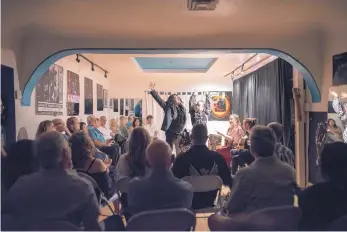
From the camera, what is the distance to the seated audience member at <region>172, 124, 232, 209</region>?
3104 mm

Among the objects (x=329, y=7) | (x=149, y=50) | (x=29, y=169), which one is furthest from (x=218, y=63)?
(x=29, y=169)

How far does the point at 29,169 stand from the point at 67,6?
2.31 metres

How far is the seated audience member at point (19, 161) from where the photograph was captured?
241 centimetres

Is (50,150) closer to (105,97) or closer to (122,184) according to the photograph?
(122,184)

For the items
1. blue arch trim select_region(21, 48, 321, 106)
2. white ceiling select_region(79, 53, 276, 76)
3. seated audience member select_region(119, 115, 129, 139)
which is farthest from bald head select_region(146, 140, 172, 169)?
seated audience member select_region(119, 115, 129, 139)

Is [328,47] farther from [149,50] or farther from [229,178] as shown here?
[229,178]

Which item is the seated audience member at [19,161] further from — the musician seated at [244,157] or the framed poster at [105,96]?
the framed poster at [105,96]

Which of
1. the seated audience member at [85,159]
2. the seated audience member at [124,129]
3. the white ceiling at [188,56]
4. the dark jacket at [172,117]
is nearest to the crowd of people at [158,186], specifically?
the seated audience member at [85,159]

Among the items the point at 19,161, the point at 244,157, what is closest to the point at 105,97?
the point at 244,157

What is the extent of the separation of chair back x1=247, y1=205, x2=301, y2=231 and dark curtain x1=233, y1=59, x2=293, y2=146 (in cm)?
446

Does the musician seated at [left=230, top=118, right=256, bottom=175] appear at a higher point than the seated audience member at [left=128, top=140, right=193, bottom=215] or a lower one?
lower

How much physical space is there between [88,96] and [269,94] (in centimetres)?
439

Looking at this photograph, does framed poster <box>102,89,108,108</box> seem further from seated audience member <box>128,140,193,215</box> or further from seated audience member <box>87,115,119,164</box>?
seated audience member <box>128,140,193,215</box>

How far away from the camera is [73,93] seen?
776 centimetres
